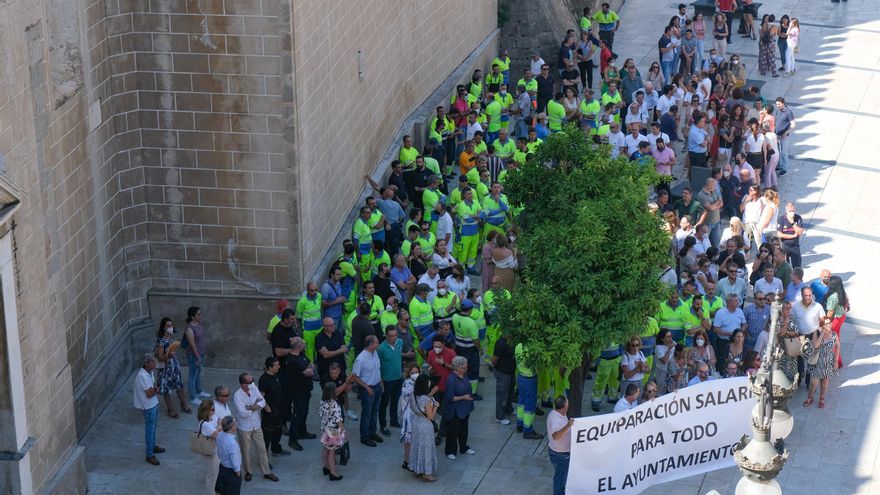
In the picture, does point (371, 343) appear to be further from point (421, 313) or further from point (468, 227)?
point (468, 227)

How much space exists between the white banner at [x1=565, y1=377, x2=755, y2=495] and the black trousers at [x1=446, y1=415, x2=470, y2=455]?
2231 millimetres

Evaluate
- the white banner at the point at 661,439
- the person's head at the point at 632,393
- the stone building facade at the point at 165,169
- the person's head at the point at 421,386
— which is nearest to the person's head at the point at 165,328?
the stone building facade at the point at 165,169

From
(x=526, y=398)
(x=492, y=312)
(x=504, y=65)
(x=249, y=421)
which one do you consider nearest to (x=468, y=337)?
(x=492, y=312)

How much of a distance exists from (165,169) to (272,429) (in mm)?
4457

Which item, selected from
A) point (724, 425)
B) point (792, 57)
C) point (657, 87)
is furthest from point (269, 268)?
point (792, 57)

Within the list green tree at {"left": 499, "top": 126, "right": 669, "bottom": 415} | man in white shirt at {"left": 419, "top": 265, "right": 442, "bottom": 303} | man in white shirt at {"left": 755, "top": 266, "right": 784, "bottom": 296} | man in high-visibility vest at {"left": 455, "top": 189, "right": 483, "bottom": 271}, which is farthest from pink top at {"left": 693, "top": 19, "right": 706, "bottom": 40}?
green tree at {"left": 499, "top": 126, "right": 669, "bottom": 415}

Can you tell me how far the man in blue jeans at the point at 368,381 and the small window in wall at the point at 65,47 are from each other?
201 inches

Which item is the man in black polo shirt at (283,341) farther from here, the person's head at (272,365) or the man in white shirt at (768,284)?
the man in white shirt at (768,284)

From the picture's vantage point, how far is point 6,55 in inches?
665

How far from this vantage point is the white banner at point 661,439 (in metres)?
18.5

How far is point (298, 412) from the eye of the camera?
67.6ft

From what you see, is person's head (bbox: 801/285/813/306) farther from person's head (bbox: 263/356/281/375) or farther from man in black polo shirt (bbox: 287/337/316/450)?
person's head (bbox: 263/356/281/375)

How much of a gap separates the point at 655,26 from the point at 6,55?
27.8 metres

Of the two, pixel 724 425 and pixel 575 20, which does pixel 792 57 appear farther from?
pixel 724 425
